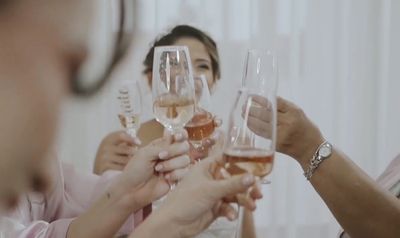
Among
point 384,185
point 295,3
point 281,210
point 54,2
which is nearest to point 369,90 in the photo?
point 295,3

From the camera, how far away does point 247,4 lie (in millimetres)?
2439

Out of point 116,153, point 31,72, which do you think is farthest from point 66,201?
point 31,72

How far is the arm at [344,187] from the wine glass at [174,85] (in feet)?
1.00

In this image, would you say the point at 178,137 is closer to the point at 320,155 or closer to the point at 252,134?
the point at 252,134

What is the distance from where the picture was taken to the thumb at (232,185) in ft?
2.48

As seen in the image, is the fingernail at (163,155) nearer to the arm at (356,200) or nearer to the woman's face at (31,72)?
the arm at (356,200)

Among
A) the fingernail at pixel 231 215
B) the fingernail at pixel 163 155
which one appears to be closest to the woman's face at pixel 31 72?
the fingernail at pixel 231 215

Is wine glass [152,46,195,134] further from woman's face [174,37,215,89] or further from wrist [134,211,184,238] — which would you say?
woman's face [174,37,215,89]

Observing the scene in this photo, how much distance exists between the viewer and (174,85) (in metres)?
1.16

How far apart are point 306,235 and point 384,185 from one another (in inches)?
51.4

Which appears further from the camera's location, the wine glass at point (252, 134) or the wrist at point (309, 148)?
the wrist at point (309, 148)

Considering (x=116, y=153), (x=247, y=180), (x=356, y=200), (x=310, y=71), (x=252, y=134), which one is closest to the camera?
(x=247, y=180)

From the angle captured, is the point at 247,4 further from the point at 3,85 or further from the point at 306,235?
the point at 3,85

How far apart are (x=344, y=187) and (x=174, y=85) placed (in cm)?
48
